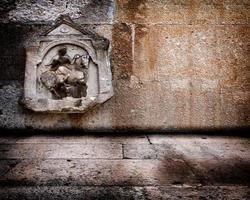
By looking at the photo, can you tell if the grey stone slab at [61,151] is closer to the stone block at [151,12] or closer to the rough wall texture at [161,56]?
the rough wall texture at [161,56]

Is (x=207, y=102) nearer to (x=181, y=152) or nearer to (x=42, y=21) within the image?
(x=181, y=152)

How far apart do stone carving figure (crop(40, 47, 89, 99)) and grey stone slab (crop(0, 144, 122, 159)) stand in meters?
0.60

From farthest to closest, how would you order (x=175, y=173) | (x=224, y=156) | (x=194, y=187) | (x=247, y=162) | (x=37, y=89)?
(x=37, y=89) → (x=224, y=156) → (x=247, y=162) → (x=175, y=173) → (x=194, y=187)

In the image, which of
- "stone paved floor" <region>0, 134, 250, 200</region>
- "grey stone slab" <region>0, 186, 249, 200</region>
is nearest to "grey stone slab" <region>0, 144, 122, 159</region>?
"stone paved floor" <region>0, 134, 250, 200</region>

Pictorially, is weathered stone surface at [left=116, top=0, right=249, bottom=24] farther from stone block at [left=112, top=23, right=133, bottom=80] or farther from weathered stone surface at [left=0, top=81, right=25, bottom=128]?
weathered stone surface at [left=0, top=81, right=25, bottom=128]

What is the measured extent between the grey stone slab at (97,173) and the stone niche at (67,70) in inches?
32.1

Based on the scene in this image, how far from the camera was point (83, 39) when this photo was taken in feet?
9.77

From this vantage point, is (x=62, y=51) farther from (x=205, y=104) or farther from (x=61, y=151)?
(x=205, y=104)

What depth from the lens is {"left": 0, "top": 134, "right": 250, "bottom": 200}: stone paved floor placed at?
165cm

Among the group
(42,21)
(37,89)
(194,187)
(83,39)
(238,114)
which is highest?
(42,21)

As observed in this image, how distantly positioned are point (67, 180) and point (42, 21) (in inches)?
80.0

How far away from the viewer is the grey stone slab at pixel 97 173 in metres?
1.79

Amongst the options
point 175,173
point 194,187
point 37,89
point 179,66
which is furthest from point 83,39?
point 194,187

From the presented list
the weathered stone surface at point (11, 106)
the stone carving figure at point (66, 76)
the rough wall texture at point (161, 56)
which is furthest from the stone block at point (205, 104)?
the weathered stone surface at point (11, 106)
